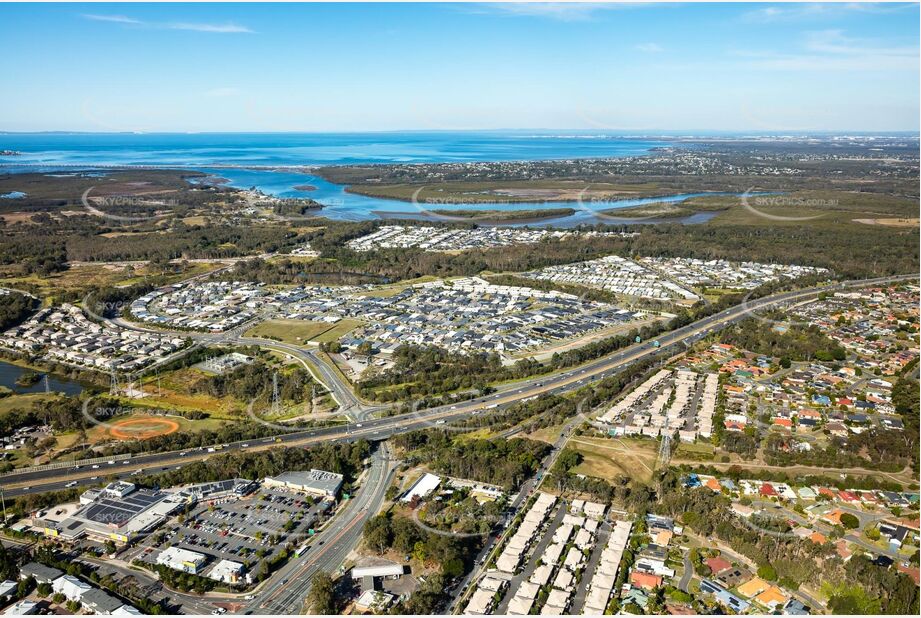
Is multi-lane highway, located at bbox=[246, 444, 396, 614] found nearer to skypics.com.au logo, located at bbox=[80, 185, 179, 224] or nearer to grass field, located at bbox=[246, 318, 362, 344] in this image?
grass field, located at bbox=[246, 318, 362, 344]

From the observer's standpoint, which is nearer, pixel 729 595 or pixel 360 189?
pixel 729 595

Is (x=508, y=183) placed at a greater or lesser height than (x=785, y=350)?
greater

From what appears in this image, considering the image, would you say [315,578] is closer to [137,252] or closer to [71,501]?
[71,501]

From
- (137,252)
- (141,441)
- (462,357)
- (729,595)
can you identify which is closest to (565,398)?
(462,357)

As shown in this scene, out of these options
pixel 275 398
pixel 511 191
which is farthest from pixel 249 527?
pixel 511 191

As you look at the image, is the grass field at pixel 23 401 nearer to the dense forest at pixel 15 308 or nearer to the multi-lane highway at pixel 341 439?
the multi-lane highway at pixel 341 439

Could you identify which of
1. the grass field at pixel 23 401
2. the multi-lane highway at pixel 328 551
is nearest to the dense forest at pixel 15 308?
the grass field at pixel 23 401

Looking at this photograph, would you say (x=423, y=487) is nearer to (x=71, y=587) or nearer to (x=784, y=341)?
(x=71, y=587)
